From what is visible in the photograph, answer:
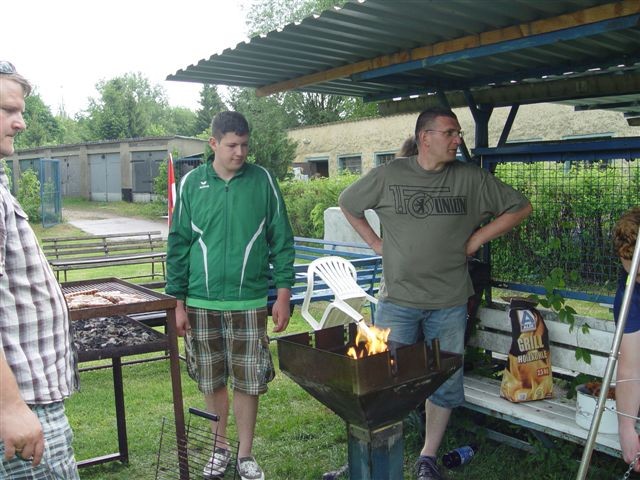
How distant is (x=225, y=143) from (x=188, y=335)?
1.19 m

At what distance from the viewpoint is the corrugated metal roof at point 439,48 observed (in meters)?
3.13

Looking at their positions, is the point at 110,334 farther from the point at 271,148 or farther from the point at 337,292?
the point at 271,148

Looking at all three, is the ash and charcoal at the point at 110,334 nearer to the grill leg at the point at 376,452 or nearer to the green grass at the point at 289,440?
the green grass at the point at 289,440

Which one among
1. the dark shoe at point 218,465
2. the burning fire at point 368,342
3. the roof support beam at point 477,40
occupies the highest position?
the roof support beam at point 477,40

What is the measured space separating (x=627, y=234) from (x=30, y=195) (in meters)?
27.2

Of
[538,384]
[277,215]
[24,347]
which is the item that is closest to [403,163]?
[277,215]

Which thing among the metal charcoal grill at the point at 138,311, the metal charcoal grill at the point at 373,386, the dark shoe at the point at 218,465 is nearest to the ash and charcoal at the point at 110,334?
the metal charcoal grill at the point at 138,311

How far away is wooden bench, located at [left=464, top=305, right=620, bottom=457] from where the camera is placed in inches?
146

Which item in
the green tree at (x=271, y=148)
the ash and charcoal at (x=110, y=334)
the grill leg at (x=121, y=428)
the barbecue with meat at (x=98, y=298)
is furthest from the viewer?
the green tree at (x=271, y=148)

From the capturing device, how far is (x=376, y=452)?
10.1 ft

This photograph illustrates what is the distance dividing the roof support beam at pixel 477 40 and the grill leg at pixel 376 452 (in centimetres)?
200

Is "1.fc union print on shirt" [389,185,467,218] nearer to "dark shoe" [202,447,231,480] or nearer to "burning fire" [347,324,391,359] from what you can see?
"burning fire" [347,324,391,359]

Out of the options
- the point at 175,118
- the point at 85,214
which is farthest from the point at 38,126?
the point at 175,118

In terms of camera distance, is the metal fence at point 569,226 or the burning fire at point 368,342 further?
the metal fence at point 569,226
